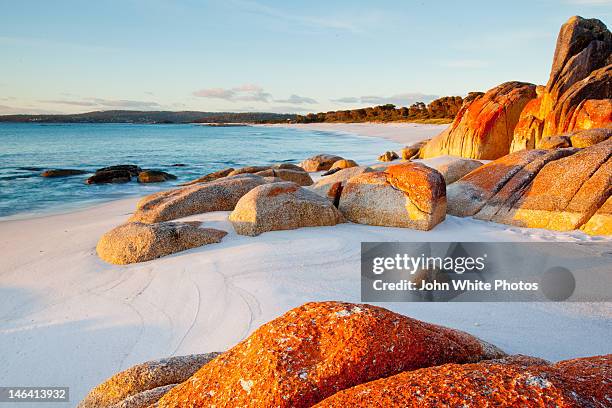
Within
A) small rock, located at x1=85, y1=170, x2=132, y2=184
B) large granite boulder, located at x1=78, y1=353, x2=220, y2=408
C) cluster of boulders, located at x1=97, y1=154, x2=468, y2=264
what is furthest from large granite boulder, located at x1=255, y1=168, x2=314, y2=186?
large granite boulder, located at x1=78, y1=353, x2=220, y2=408

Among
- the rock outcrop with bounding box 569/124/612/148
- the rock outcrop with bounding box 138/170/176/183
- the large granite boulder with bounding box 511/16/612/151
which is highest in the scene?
the large granite boulder with bounding box 511/16/612/151

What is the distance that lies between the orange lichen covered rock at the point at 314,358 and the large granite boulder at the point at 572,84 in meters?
10.8

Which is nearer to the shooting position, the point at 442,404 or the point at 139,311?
the point at 442,404

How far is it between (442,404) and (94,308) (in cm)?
444

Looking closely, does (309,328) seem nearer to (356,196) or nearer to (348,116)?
(356,196)

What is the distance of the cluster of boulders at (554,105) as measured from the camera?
10.9 m

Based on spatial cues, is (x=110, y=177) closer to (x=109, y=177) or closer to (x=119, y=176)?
(x=109, y=177)

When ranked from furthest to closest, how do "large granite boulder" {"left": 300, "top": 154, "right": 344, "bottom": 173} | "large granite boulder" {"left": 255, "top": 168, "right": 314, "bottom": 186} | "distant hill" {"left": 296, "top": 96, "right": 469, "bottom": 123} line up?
"distant hill" {"left": 296, "top": 96, "right": 469, "bottom": 123}
"large granite boulder" {"left": 300, "top": 154, "right": 344, "bottom": 173}
"large granite boulder" {"left": 255, "top": 168, "right": 314, "bottom": 186}

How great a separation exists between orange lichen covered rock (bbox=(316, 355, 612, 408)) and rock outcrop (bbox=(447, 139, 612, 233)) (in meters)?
5.68

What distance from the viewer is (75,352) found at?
403cm

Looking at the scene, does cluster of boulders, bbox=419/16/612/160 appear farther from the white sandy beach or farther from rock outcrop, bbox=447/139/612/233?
the white sandy beach

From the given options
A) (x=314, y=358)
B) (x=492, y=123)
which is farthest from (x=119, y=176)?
(x=314, y=358)

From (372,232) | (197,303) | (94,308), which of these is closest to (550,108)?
(372,232)

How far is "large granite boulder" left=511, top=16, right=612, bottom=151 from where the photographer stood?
11133mm
